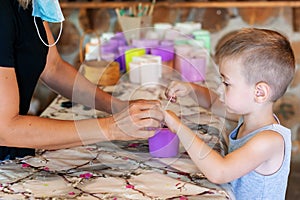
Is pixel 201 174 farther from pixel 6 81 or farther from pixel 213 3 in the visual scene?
pixel 213 3

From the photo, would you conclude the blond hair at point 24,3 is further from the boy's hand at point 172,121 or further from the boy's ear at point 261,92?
the boy's ear at point 261,92

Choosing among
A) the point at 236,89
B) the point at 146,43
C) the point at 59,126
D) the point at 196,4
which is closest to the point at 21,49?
the point at 59,126

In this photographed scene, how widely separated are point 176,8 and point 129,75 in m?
1.10

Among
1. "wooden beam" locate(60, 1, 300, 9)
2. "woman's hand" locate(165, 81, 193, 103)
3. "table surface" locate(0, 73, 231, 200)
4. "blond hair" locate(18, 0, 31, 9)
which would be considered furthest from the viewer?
"wooden beam" locate(60, 1, 300, 9)

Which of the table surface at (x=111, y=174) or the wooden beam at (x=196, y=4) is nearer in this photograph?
the table surface at (x=111, y=174)

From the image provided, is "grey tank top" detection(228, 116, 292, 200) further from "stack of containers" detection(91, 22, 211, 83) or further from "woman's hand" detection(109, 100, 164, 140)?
"stack of containers" detection(91, 22, 211, 83)

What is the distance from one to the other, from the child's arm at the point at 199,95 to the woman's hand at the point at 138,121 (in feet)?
0.75

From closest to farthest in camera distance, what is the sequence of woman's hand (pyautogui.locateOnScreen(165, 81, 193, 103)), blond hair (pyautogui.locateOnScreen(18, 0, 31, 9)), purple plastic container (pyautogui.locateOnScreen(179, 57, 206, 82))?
blond hair (pyautogui.locateOnScreen(18, 0, 31, 9)), woman's hand (pyautogui.locateOnScreen(165, 81, 193, 103)), purple plastic container (pyautogui.locateOnScreen(179, 57, 206, 82))

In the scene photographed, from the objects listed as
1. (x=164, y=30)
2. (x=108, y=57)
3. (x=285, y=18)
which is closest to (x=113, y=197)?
(x=108, y=57)

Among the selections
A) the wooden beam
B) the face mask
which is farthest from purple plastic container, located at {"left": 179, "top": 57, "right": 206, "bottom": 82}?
the face mask

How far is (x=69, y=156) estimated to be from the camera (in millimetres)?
1374

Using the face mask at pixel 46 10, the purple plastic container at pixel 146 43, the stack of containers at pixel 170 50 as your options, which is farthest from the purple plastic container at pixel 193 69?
the face mask at pixel 46 10

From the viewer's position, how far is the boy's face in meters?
1.24

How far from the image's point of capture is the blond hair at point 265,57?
1.21 meters
